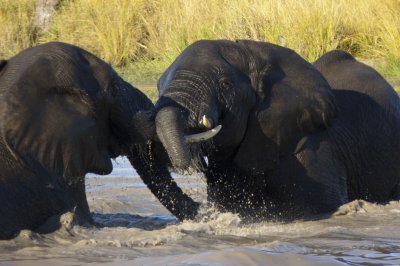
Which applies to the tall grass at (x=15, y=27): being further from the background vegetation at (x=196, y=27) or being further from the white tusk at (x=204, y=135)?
the white tusk at (x=204, y=135)

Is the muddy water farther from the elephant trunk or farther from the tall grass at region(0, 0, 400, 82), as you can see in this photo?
the tall grass at region(0, 0, 400, 82)

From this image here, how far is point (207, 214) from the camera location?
26.6 ft

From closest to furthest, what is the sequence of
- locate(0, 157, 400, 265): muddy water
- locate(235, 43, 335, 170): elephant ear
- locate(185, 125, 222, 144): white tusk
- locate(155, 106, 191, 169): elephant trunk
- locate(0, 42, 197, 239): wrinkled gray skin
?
locate(0, 157, 400, 265): muddy water, locate(0, 42, 197, 239): wrinkled gray skin, locate(155, 106, 191, 169): elephant trunk, locate(185, 125, 222, 144): white tusk, locate(235, 43, 335, 170): elephant ear

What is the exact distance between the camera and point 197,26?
20.4 m

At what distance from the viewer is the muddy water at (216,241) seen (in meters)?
6.51

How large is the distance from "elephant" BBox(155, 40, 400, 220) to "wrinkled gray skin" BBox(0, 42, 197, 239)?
30cm

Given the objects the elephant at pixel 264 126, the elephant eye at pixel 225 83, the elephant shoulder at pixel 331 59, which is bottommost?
the elephant at pixel 264 126

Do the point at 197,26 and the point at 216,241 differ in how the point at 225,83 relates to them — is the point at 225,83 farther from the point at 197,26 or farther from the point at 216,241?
the point at 197,26

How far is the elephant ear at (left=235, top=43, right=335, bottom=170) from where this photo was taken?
831 cm

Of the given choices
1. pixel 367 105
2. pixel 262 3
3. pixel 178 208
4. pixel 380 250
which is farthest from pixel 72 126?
pixel 262 3

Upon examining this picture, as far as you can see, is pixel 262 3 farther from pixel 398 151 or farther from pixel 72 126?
pixel 72 126

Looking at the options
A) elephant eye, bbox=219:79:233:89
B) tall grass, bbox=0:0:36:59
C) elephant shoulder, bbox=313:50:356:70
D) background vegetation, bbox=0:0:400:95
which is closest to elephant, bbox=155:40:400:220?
elephant eye, bbox=219:79:233:89

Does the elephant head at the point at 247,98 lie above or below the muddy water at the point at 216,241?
above

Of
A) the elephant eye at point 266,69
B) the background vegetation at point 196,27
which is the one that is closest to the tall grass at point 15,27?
the background vegetation at point 196,27
